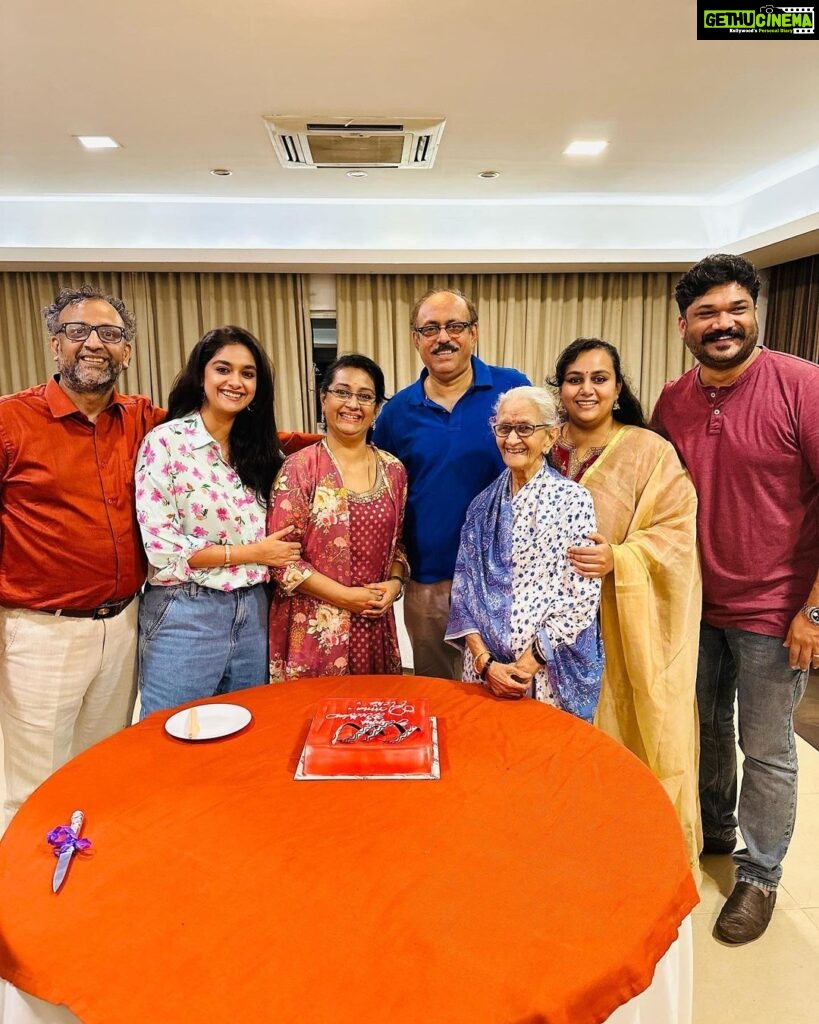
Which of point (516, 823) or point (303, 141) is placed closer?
point (516, 823)

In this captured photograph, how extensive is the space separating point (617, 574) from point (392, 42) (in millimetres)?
2103

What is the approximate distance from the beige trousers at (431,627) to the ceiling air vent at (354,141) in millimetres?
2252

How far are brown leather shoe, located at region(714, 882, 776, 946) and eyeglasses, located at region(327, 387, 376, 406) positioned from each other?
5.52 ft

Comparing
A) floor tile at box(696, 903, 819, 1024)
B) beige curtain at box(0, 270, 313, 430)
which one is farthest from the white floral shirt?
beige curtain at box(0, 270, 313, 430)

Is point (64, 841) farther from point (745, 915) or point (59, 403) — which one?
point (745, 915)

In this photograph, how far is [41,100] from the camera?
9.94 ft

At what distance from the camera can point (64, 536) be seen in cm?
177

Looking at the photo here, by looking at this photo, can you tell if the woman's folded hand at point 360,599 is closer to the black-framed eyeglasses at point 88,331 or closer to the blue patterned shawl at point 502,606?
the blue patterned shawl at point 502,606

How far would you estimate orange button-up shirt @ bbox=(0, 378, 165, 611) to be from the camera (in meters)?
1.76

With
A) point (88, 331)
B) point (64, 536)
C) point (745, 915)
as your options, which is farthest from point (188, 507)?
point (745, 915)

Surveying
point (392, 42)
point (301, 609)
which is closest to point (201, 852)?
point (301, 609)

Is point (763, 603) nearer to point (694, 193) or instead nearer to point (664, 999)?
point (664, 999)

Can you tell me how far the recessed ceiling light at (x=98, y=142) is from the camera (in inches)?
137

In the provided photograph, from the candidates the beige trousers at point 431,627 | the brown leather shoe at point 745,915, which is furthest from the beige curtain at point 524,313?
the brown leather shoe at point 745,915
